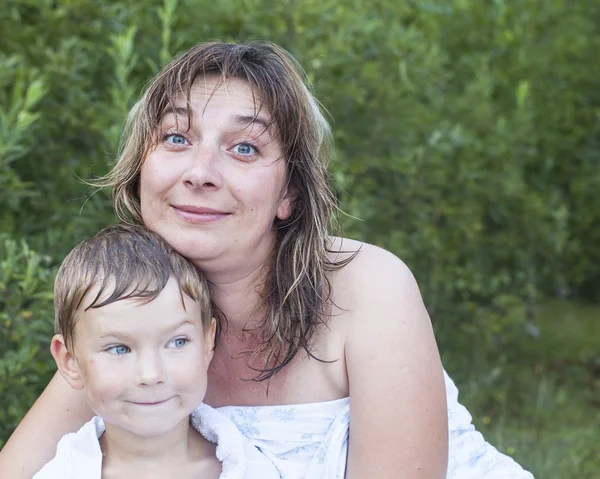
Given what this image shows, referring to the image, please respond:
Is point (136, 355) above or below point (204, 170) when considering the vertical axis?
below

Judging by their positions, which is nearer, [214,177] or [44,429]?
[214,177]

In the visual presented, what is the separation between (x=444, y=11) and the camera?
5191 mm

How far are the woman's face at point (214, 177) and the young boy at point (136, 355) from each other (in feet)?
0.22

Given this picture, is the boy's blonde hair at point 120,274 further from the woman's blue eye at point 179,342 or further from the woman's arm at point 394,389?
the woman's arm at point 394,389

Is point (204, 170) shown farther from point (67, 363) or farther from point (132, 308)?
point (67, 363)

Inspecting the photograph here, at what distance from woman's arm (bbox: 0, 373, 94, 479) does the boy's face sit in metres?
0.40

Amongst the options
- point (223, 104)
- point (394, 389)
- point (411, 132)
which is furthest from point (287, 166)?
point (411, 132)

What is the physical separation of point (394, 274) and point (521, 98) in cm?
263

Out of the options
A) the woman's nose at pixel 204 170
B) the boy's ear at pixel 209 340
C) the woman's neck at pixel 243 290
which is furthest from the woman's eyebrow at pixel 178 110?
the boy's ear at pixel 209 340

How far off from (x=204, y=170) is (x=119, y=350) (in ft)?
1.49

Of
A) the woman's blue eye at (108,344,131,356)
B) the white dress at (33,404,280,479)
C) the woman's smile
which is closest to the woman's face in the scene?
the woman's smile

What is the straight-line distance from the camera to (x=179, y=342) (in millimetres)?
2273

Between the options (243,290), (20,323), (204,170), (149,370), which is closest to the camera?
(149,370)

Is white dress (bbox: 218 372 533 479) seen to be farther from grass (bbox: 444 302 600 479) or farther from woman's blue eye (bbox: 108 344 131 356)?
grass (bbox: 444 302 600 479)
